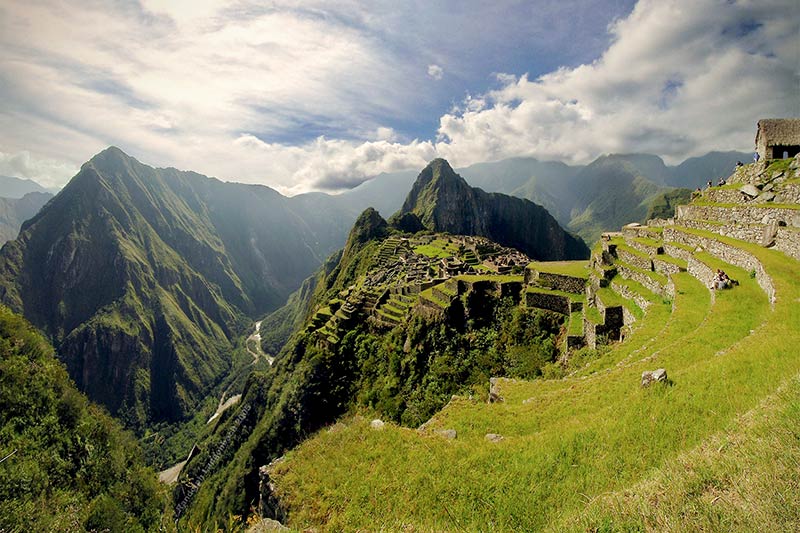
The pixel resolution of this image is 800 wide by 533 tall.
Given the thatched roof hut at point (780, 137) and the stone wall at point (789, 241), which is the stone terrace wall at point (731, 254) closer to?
the stone wall at point (789, 241)

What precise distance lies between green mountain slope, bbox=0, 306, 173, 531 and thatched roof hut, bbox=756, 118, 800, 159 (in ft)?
165

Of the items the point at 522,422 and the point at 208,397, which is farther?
the point at 208,397

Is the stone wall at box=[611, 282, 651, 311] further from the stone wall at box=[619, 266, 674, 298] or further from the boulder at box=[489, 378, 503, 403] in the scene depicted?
the boulder at box=[489, 378, 503, 403]

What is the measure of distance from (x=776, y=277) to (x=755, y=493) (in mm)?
12256

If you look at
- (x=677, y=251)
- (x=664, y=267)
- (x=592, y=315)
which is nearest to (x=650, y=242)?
(x=677, y=251)

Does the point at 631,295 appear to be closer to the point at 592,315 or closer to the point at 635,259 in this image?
the point at 592,315

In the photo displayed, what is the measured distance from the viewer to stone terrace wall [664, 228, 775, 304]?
40.0 feet

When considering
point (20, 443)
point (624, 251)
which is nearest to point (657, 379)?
point (624, 251)

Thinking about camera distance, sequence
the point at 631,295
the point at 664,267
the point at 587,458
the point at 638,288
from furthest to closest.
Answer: the point at 638,288
the point at 664,267
the point at 631,295
the point at 587,458

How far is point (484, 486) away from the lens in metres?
6.62

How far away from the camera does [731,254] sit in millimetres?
15969

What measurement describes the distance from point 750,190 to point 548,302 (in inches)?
529

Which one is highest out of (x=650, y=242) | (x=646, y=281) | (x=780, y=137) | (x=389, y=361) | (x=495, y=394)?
(x=780, y=137)

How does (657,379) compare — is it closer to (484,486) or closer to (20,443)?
(484,486)
